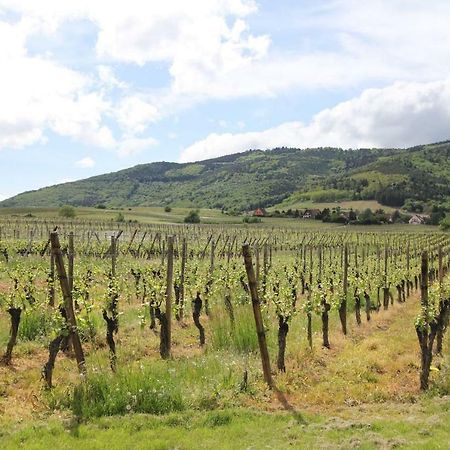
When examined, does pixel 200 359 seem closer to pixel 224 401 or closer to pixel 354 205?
pixel 224 401

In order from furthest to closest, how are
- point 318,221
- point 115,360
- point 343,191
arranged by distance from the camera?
1. point 343,191
2. point 318,221
3. point 115,360

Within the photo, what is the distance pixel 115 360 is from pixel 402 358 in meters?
7.47

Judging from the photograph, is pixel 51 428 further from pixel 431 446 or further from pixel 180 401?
pixel 431 446

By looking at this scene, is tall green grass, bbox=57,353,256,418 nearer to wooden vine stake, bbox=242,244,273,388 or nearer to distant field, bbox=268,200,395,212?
wooden vine stake, bbox=242,244,273,388

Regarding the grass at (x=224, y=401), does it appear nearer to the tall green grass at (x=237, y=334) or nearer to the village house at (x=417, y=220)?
the tall green grass at (x=237, y=334)

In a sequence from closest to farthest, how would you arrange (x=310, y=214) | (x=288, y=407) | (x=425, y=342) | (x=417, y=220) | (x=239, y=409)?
(x=239, y=409) < (x=288, y=407) < (x=425, y=342) < (x=417, y=220) < (x=310, y=214)

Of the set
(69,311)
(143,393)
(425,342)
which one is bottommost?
(143,393)

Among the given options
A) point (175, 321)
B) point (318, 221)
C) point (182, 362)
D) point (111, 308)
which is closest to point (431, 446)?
point (182, 362)

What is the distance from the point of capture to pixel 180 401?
898 centimetres

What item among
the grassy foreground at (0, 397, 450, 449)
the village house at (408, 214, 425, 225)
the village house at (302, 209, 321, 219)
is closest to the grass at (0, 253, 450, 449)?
the grassy foreground at (0, 397, 450, 449)

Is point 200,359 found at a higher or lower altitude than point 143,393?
lower

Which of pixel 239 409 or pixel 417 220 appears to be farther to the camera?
pixel 417 220

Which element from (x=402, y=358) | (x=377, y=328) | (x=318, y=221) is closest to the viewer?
(x=402, y=358)

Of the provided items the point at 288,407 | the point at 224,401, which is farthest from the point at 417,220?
the point at 224,401
